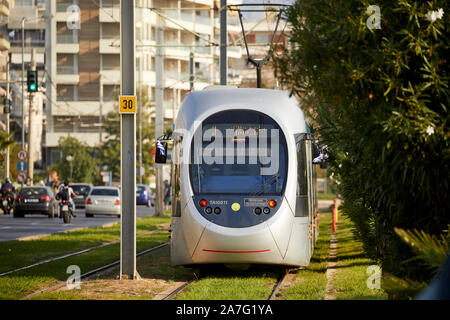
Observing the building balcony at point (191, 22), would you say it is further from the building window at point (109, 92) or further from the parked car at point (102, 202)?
the parked car at point (102, 202)

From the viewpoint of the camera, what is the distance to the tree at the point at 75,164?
3081 inches

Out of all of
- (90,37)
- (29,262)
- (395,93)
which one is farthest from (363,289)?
(90,37)

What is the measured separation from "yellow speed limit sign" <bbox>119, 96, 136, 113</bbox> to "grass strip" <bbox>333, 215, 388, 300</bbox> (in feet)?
13.3

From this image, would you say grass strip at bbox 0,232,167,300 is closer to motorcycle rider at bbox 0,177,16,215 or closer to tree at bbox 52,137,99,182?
motorcycle rider at bbox 0,177,16,215

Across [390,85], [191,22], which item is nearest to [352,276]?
[390,85]

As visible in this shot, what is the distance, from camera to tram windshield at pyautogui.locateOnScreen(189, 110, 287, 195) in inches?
595

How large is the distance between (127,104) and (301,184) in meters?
3.27

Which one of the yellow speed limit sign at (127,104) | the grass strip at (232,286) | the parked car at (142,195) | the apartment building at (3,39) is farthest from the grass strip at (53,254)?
the apartment building at (3,39)

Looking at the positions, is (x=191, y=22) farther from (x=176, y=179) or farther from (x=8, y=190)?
(x=176, y=179)

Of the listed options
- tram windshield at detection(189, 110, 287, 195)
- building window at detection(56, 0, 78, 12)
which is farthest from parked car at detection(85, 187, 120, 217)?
building window at detection(56, 0, 78, 12)

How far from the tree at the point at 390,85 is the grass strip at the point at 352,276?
1.97 meters

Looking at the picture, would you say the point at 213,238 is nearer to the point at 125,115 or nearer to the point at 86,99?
the point at 125,115

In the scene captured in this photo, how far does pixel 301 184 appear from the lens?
15562 millimetres

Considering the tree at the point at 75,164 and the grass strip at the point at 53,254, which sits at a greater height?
the tree at the point at 75,164
